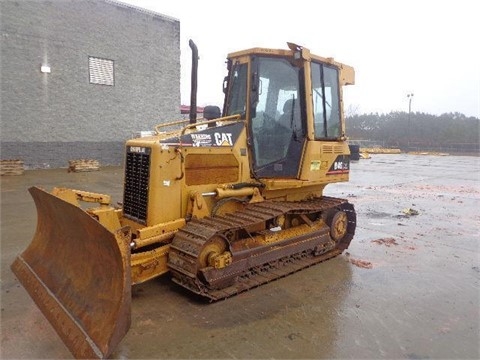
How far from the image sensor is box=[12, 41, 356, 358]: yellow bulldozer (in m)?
3.41

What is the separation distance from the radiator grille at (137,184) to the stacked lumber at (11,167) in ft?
40.3

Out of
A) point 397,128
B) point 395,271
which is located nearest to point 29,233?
point 395,271

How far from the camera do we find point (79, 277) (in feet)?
12.0

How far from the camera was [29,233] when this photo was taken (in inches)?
262

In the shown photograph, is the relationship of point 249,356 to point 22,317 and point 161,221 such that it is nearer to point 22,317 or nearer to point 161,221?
point 161,221

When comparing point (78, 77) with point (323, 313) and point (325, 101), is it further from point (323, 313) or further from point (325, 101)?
point (323, 313)

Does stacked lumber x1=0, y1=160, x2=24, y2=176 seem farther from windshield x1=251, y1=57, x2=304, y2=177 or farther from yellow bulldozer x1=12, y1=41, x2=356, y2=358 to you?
windshield x1=251, y1=57, x2=304, y2=177

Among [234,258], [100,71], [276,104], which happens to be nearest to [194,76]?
[276,104]

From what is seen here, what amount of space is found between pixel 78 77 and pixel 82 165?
14.0 feet

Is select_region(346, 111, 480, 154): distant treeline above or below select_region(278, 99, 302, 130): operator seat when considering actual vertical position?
above

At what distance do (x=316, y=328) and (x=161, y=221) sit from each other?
2.07 metres

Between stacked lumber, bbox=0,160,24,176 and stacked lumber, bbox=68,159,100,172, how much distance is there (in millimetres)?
1880

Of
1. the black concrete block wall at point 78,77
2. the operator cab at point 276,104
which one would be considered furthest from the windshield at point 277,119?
the black concrete block wall at point 78,77

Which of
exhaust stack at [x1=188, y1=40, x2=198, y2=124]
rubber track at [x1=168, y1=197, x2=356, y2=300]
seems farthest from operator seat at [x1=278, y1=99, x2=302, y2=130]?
exhaust stack at [x1=188, y1=40, x2=198, y2=124]
